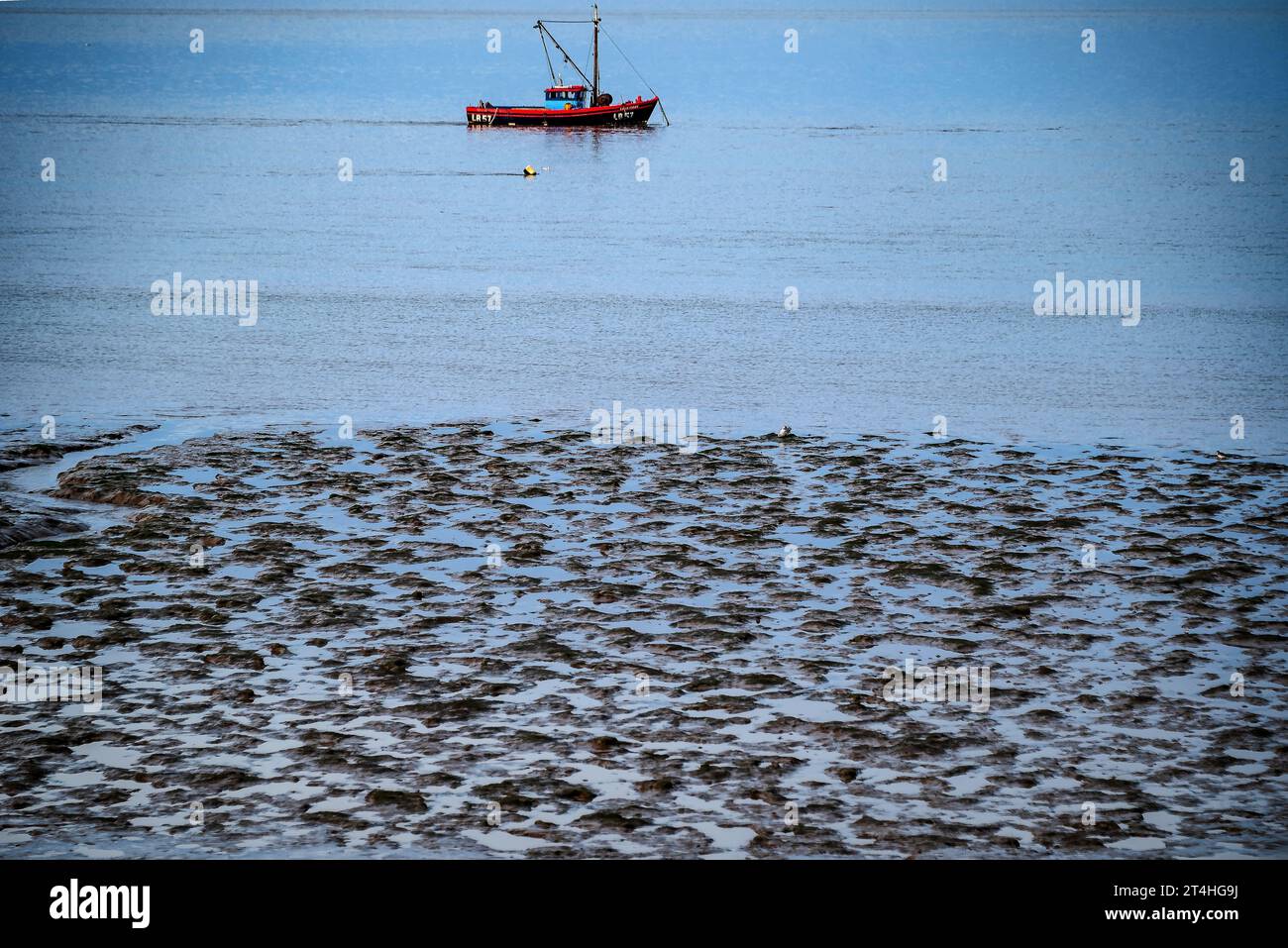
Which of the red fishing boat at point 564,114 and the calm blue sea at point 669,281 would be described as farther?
the red fishing boat at point 564,114

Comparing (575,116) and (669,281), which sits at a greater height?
(575,116)

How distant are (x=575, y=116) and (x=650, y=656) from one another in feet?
414

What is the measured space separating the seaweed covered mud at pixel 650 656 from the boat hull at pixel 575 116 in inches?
4479

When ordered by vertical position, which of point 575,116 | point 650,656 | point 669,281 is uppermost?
point 575,116

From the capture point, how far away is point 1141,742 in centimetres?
1146

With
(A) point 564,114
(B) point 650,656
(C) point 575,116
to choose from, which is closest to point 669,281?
(B) point 650,656

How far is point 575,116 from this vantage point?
13488cm

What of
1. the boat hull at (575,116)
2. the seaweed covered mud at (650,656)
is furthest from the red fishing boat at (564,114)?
the seaweed covered mud at (650,656)

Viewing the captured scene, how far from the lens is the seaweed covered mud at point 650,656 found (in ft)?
33.5

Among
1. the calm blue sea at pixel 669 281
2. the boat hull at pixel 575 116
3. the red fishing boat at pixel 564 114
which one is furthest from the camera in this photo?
the boat hull at pixel 575 116

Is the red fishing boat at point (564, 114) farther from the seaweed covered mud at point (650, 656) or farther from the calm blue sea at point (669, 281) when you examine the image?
the seaweed covered mud at point (650, 656)

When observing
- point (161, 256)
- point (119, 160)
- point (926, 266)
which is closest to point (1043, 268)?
point (926, 266)

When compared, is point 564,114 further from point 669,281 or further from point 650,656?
point 650,656
